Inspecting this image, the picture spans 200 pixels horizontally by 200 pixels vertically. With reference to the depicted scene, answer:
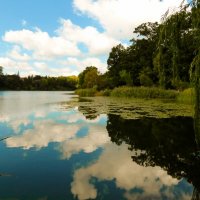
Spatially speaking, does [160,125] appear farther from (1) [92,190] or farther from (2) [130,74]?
(2) [130,74]

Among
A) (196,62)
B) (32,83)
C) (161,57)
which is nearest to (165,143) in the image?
(161,57)

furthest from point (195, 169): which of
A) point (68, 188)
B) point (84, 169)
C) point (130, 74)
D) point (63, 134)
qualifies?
point (130, 74)

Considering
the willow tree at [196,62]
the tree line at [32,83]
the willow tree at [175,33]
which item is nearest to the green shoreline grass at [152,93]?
the willow tree at [175,33]

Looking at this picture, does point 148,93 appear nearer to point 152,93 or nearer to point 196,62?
point 152,93

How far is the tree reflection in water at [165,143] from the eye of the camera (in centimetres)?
567

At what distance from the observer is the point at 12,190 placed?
174 inches

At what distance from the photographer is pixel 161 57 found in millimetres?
4801

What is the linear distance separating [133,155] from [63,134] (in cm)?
346

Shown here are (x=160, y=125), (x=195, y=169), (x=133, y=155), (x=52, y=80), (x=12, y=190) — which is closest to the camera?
(x=12, y=190)

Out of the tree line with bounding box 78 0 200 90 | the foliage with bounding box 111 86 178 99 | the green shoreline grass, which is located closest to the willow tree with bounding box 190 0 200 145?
the tree line with bounding box 78 0 200 90

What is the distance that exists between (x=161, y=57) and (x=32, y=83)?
360 feet

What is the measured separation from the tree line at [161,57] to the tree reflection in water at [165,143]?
1127mm

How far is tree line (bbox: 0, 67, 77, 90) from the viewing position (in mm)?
99312

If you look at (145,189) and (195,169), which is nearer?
(145,189)
